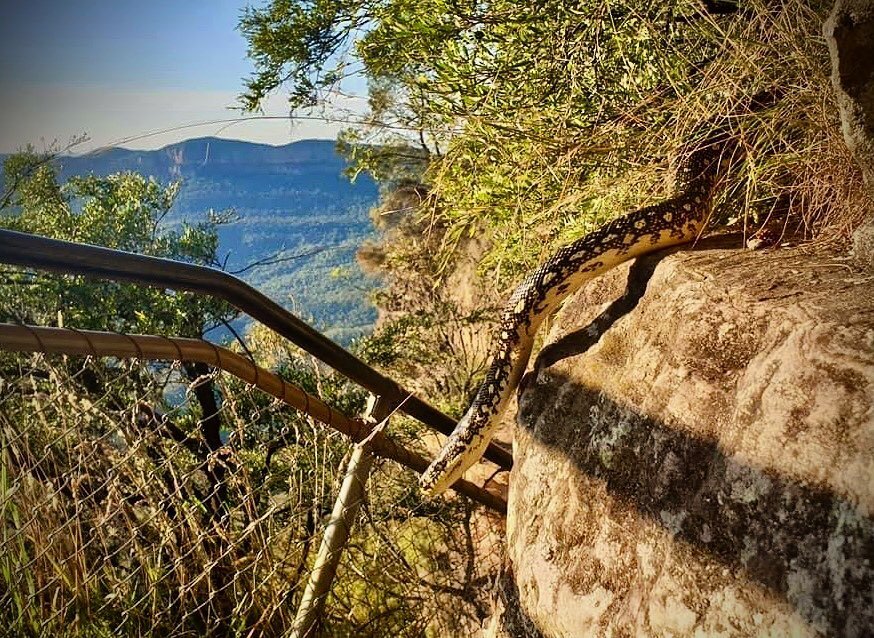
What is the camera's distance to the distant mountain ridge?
493cm

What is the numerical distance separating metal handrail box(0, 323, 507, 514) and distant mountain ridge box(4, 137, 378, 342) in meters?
0.75

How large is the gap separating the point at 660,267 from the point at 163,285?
4.26 feet

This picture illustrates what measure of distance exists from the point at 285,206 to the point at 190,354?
A: 10.00 meters

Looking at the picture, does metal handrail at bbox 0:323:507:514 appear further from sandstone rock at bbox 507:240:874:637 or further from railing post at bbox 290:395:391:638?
sandstone rock at bbox 507:240:874:637

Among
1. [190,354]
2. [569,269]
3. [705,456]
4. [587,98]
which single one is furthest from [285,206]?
[705,456]

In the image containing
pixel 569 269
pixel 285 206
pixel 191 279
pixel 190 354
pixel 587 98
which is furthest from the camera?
pixel 285 206

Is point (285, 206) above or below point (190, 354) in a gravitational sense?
below

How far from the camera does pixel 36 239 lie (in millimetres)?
1105

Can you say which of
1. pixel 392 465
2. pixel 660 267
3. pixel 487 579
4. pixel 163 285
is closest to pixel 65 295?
pixel 392 465

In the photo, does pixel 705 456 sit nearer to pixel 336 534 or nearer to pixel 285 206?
pixel 336 534

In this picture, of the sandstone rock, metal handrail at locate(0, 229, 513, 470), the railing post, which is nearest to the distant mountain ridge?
metal handrail at locate(0, 229, 513, 470)

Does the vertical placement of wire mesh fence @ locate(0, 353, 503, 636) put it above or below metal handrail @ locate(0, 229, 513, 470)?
A: below

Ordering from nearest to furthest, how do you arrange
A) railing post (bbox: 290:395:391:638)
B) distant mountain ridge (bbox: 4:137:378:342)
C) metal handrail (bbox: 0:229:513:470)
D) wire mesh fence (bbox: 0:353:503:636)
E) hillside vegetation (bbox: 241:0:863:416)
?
metal handrail (bbox: 0:229:513:470) < wire mesh fence (bbox: 0:353:503:636) < hillside vegetation (bbox: 241:0:863:416) < railing post (bbox: 290:395:391:638) < distant mountain ridge (bbox: 4:137:378:342)

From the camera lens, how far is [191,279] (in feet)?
4.52
